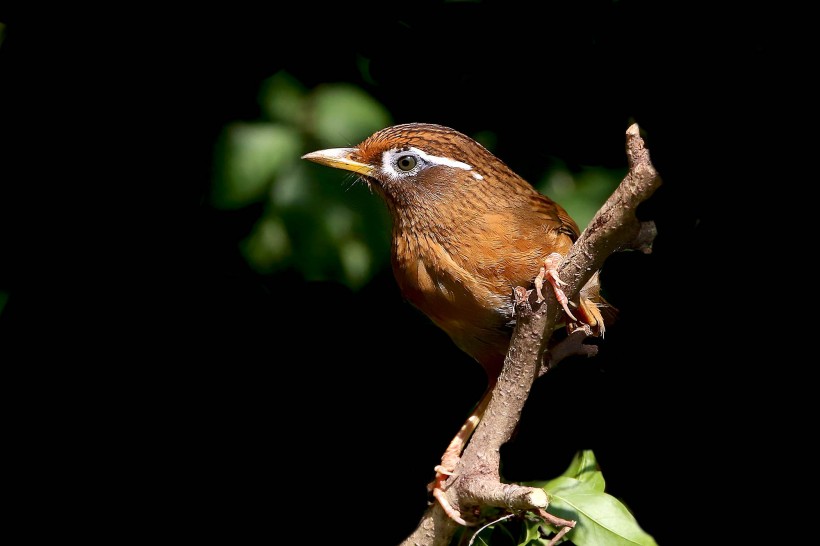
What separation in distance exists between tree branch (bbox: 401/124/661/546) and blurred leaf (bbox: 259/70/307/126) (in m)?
1.24

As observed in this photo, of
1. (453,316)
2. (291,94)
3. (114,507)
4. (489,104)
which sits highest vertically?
(489,104)

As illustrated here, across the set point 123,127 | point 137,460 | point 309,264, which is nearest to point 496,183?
point 309,264

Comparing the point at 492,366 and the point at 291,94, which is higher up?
the point at 291,94

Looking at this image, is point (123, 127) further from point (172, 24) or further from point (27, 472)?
point (27, 472)

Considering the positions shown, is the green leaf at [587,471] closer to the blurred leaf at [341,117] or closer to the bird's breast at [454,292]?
the bird's breast at [454,292]

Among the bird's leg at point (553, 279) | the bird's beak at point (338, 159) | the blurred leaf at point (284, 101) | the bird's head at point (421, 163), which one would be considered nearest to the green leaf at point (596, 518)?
the bird's leg at point (553, 279)

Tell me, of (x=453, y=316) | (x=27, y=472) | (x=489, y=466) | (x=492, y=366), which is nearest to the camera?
(x=489, y=466)

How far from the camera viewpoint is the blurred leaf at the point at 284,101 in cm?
389

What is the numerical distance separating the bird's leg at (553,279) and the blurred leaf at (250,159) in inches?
46.6

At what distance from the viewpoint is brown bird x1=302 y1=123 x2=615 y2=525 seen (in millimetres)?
3366

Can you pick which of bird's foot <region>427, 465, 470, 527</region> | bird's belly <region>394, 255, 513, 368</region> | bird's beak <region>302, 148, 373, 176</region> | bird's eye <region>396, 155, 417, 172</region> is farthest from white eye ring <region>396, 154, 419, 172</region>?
bird's foot <region>427, 465, 470, 527</region>

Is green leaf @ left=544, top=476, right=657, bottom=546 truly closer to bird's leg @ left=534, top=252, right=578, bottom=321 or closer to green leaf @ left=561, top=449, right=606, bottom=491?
green leaf @ left=561, top=449, right=606, bottom=491

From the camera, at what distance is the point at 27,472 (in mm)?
4480

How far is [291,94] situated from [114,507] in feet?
6.54
